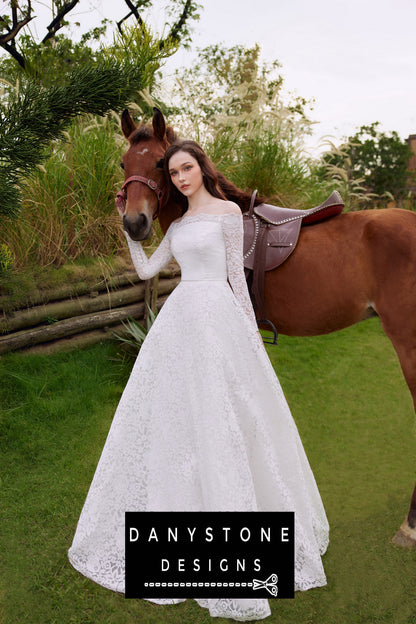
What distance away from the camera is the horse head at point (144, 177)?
245cm

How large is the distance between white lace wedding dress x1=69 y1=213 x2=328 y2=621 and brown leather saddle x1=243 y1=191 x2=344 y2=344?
2.25 feet

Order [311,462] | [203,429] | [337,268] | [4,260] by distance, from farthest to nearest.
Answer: [4,260], [311,462], [337,268], [203,429]

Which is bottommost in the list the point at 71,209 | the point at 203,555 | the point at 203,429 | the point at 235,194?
the point at 203,555

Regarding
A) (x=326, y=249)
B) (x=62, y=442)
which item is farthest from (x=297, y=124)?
(x=62, y=442)

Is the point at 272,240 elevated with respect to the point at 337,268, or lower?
elevated

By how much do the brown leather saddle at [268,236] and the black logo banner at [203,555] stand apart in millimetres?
1191

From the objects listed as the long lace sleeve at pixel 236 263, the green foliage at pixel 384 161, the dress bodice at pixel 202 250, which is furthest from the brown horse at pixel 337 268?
the green foliage at pixel 384 161

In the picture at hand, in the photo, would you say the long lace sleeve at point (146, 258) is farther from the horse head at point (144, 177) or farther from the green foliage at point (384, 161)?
the green foliage at point (384, 161)

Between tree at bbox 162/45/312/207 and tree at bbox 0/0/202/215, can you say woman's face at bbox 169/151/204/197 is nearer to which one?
tree at bbox 0/0/202/215

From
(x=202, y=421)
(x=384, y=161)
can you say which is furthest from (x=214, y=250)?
(x=384, y=161)

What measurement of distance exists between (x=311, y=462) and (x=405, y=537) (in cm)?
102

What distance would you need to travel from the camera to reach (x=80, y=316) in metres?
4.72

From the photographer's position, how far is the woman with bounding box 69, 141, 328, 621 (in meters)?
2.16

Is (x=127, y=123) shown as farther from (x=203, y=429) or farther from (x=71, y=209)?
(x=71, y=209)
